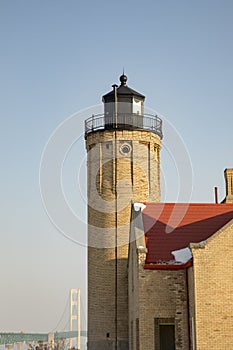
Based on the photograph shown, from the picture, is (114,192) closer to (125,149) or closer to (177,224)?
(125,149)

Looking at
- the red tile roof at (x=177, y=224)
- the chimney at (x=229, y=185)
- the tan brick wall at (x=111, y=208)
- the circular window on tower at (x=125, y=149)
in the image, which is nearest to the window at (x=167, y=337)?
the red tile roof at (x=177, y=224)

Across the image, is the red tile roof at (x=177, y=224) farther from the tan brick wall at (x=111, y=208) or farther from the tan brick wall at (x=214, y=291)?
the tan brick wall at (x=111, y=208)

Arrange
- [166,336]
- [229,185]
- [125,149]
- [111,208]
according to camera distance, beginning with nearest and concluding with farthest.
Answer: [166,336]
[229,185]
[111,208]
[125,149]

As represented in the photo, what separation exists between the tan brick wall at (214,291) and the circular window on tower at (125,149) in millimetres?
13014

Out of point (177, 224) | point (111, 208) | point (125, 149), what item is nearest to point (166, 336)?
point (177, 224)

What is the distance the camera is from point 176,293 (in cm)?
2333

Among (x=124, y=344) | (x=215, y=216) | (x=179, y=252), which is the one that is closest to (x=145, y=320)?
(x=179, y=252)

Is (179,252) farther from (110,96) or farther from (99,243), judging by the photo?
(110,96)

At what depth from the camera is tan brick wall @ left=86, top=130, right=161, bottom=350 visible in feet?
104

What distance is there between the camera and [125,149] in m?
33.9

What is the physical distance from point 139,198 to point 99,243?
313 cm

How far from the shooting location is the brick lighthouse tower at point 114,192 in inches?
1251

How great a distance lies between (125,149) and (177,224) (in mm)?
8280

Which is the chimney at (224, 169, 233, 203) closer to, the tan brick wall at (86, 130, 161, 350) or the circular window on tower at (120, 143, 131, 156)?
the tan brick wall at (86, 130, 161, 350)
